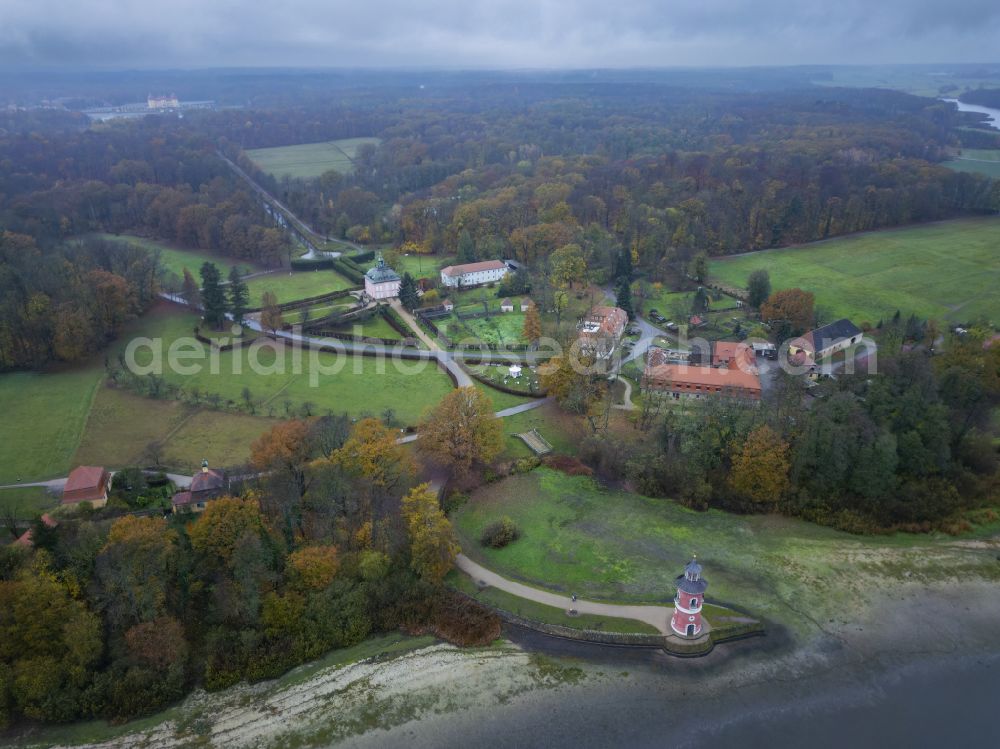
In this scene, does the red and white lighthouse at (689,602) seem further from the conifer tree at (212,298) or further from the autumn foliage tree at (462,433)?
the conifer tree at (212,298)

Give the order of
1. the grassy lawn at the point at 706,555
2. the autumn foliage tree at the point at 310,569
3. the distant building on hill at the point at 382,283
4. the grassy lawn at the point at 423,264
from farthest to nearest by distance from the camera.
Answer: the grassy lawn at the point at 423,264 → the distant building on hill at the point at 382,283 → the grassy lawn at the point at 706,555 → the autumn foliage tree at the point at 310,569

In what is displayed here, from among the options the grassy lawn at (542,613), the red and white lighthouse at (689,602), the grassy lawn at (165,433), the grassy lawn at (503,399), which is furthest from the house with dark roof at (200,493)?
the red and white lighthouse at (689,602)

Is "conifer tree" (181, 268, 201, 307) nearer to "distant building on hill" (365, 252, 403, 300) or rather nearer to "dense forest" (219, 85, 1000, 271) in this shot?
"distant building on hill" (365, 252, 403, 300)

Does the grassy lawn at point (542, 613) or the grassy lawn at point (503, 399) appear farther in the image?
the grassy lawn at point (503, 399)

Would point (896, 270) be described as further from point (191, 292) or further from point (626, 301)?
point (191, 292)

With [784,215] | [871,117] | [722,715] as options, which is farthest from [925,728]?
[871,117]

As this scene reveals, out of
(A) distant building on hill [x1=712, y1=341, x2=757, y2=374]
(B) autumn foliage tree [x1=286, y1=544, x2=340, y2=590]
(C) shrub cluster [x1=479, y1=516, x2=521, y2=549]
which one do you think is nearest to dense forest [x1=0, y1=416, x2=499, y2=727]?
(B) autumn foliage tree [x1=286, y1=544, x2=340, y2=590]

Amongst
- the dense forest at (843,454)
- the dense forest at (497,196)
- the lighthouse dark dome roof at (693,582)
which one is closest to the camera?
the lighthouse dark dome roof at (693,582)

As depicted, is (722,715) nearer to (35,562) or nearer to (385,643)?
(385,643)
